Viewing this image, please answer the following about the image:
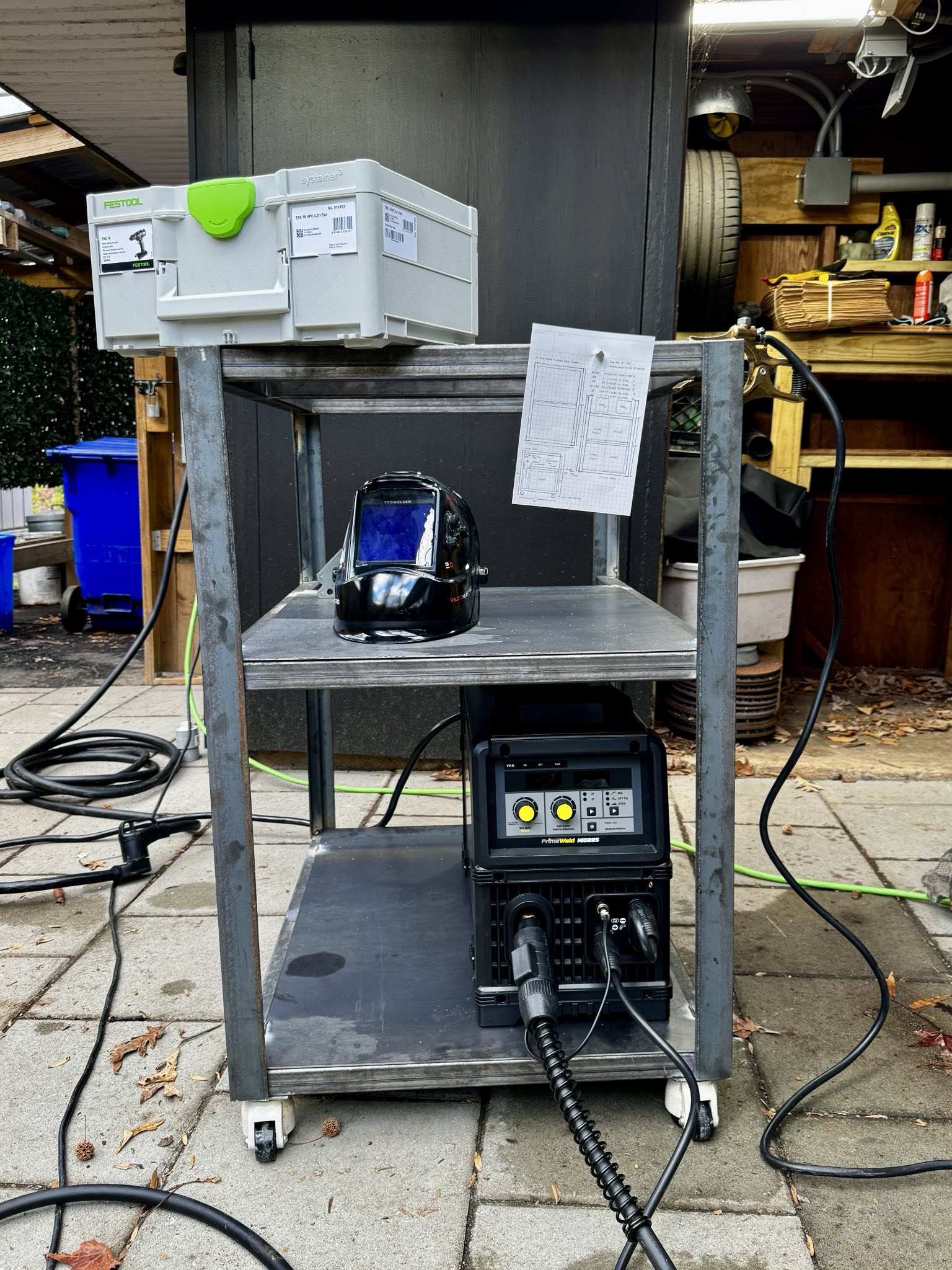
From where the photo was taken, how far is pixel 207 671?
1245mm

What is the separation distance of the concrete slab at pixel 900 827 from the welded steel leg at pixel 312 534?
1.35 metres

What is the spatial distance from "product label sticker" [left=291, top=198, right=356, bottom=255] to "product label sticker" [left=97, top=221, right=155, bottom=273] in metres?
0.26

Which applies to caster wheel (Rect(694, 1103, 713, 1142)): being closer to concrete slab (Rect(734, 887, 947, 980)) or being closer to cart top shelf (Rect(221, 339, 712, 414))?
concrete slab (Rect(734, 887, 947, 980))

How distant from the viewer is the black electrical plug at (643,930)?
1.34 metres

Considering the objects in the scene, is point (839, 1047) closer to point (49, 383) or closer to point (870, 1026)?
point (870, 1026)

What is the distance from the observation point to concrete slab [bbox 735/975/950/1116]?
57.3 inches

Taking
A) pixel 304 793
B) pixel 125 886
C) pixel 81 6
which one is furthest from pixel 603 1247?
pixel 81 6

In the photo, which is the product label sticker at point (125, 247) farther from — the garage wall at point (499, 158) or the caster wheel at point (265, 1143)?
the garage wall at point (499, 158)

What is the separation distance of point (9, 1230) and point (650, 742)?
3.33 ft

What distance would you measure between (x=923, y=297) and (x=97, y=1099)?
12.6ft

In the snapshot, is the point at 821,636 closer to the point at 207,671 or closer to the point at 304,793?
the point at 304,793

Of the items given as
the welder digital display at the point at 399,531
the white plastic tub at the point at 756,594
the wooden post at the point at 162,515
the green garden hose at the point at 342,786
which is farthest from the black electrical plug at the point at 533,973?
the wooden post at the point at 162,515

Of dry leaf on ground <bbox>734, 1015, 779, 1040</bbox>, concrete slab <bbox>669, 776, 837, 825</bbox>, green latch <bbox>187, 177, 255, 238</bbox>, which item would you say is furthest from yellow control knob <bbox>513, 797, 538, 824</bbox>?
concrete slab <bbox>669, 776, 837, 825</bbox>

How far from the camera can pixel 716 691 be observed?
1.27 m
